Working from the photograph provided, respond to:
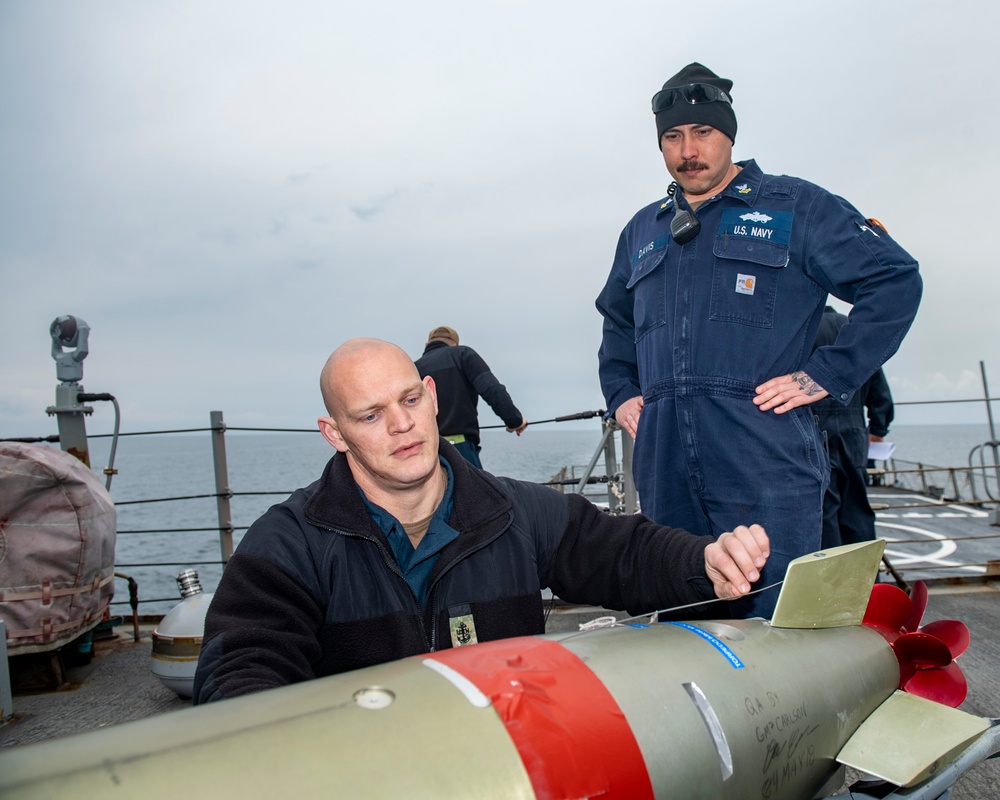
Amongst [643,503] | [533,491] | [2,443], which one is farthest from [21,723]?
[643,503]

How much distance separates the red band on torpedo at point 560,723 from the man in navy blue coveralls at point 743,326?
2.90 ft

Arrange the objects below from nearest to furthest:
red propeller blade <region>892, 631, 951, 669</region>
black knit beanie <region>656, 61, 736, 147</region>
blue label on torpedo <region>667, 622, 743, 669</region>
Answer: blue label on torpedo <region>667, 622, 743, 669</region> < red propeller blade <region>892, 631, 951, 669</region> < black knit beanie <region>656, 61, 736, 147</region>

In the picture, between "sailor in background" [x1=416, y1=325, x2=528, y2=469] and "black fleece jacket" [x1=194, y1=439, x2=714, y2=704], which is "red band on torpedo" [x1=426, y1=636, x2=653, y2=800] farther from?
"sailor in background" [x1=416, y1=325, x2=528, y2=469]

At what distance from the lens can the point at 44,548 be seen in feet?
8.32

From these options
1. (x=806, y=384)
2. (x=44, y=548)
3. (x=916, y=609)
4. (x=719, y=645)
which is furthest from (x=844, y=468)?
(x=44, y=548)

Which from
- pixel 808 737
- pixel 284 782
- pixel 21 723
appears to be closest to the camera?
pixel 284 782

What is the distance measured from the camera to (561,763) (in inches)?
33.8

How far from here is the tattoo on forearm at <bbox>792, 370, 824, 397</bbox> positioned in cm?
176

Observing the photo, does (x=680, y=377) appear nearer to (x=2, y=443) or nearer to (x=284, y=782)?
(x=284, y=782)

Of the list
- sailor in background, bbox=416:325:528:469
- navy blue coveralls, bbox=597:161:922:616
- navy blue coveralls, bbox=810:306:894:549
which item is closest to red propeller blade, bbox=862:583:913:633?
navy blue coveralls, bbox=597:161:922:616

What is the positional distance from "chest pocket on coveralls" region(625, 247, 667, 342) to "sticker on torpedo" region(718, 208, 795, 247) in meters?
0.17

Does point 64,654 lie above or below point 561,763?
below

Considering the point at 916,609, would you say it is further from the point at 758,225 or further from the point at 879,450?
the point at 879,450

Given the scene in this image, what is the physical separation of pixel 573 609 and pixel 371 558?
88.3 inches
